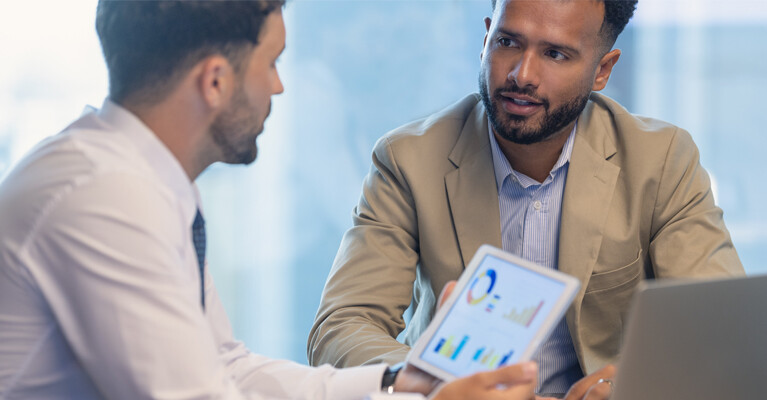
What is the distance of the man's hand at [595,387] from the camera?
135 cm

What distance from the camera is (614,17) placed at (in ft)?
5.87

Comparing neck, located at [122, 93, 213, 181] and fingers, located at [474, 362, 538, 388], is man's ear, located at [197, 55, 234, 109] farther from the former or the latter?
fingers, located at [474, 362, 538, 388]

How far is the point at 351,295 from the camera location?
1722mm

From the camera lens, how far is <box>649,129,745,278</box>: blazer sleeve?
1.71 metres

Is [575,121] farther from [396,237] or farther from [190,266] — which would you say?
[190,266]

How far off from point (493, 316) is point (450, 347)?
9cm

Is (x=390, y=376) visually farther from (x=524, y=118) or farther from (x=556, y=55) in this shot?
(x=556, y=55)

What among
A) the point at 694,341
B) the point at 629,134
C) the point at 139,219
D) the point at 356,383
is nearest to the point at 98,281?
the point at 139,219

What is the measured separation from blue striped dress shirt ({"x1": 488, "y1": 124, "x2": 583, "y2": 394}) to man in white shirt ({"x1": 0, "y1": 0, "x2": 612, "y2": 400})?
0.58 metres

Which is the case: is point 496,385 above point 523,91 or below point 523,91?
below

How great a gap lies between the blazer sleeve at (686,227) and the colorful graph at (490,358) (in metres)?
0.73

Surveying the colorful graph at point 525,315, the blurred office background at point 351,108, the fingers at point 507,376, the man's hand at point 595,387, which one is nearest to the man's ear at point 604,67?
the man's hand at point 595,387

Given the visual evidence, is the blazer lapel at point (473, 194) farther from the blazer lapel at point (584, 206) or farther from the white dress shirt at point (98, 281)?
the white dress shirt at point (98, 281)

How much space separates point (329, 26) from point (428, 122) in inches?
60.2
